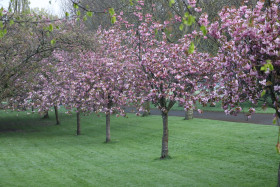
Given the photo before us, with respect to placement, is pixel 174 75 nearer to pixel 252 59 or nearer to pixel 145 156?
pixel 145 156

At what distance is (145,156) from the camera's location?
766 inches

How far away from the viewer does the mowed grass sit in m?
14.3

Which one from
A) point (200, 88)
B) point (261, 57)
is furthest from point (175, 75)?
point (261, 57)

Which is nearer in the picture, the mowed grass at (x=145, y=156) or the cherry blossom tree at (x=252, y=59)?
the cherry blossom tree at (x=252, y=59)

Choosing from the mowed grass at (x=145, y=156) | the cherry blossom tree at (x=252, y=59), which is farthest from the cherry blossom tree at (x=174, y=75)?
the cherry blossom tree at (x=252, y=59)

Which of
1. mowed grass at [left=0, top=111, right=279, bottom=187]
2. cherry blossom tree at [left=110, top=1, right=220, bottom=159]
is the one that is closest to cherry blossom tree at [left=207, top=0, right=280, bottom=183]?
mowed grass at [left=0, top=111, right=279, bottom=187]

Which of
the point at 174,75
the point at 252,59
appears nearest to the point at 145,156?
the point at 174,75

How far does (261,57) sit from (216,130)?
16581 mm

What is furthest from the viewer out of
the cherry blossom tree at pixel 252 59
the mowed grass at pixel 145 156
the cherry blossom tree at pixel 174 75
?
the cherry blossom tree at pixel 174 75

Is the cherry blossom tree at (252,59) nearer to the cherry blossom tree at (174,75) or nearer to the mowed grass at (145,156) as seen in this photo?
the mowed grass at (145,156)

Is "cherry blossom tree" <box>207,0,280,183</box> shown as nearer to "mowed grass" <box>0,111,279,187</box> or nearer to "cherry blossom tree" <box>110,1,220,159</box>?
"mowed grass" <box>0,111,279,187</box>

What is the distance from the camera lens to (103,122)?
35938mm

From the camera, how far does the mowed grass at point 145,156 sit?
14344 millimetres

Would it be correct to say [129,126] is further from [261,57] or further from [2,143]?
[261,57]
